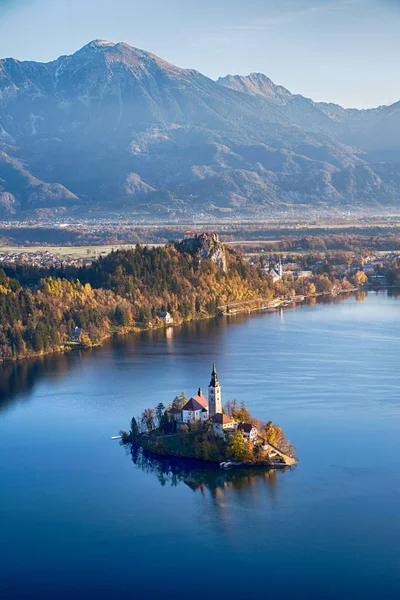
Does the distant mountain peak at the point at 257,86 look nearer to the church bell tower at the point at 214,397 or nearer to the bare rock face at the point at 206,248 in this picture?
the bare rock face at the point at 206,248

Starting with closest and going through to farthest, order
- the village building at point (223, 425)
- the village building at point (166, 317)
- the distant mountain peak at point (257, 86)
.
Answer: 1. the village building at point (223, 425)
2. the village building at point (166, 317)
3. the distant mountain peak at point (257, 86)

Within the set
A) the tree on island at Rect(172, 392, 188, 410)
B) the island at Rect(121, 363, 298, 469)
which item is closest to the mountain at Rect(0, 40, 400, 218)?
the tree on island at Rect(172, 392, 188, 410)

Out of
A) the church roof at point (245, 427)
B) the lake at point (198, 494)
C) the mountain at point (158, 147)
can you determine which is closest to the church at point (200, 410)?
the church roof at point (245, 427)

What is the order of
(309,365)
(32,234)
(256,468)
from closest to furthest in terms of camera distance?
(256,468) → (309,365) → (32,234)

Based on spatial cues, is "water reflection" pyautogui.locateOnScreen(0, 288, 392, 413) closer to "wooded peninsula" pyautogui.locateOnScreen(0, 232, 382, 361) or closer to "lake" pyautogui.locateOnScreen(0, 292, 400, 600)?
"lake" pyautogui.locateOnScreen(0, 292, 400, 600)

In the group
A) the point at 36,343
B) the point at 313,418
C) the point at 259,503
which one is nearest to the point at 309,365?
the point at 313,418

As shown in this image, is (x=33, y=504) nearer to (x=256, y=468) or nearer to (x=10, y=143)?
(x=256, y=468)
